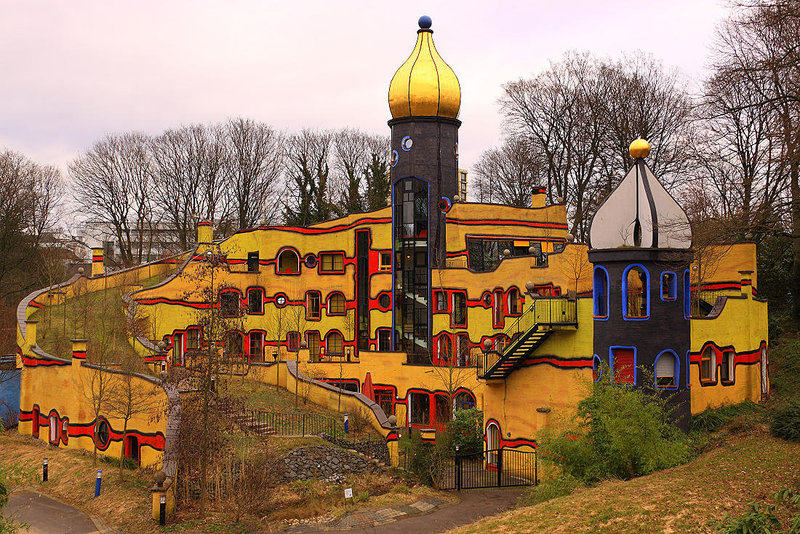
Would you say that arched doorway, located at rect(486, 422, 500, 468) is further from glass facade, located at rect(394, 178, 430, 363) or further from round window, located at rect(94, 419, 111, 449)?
round window, located at rect(94, 419, 111, 449)

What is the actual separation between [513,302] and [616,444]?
52.2 ft

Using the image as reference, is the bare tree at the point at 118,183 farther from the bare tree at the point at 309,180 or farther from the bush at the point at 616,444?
the bush at the point at 616,444

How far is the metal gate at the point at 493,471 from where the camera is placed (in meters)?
24.1

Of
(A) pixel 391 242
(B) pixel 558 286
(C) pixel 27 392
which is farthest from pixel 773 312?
(C) pixel 27 392

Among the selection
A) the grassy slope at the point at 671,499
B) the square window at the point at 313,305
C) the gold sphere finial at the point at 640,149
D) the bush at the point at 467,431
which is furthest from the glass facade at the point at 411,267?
the grassy slope at the point at 671,499

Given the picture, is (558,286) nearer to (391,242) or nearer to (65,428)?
(391,242)

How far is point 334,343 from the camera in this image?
42.1 meters

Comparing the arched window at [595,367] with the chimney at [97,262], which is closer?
the arched window at [595,367]

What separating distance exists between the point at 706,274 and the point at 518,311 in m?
8.22

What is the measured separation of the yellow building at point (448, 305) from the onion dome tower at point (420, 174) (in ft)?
0.26

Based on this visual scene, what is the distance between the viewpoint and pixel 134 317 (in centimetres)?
3706

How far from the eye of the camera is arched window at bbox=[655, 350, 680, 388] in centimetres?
2341

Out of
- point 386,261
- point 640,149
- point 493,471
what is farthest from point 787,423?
point 386,261

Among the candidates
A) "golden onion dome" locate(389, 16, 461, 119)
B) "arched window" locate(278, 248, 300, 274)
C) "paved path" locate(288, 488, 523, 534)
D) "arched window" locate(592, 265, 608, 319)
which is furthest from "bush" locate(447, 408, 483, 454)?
"arched window" locate(278, 248, 300, 274)
